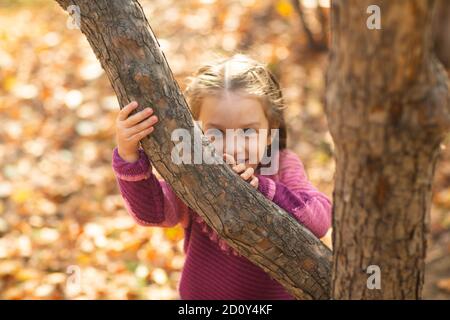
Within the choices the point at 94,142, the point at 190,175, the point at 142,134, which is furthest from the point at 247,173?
the point at 94,142

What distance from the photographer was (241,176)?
152 centimetres

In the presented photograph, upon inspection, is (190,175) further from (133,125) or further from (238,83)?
(238,83)

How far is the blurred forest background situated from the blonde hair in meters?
0.96

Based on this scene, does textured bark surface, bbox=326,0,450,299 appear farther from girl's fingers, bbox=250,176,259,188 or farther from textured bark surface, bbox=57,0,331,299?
girl's fingers, bbox=250,176,259,188

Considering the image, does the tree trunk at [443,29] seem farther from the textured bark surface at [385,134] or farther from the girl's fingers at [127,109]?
the girl's fingers at [127,109]

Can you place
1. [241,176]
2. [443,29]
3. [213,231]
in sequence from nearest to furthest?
1. [241,176]
2. [213,231]
3. [443,29]

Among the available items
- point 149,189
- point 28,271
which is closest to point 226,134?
point 149,189

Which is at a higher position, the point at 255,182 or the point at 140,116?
the point at 140,116

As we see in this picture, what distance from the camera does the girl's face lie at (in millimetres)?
1737

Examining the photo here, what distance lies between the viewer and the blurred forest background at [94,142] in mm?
3076

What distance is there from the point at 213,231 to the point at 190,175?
52 cm

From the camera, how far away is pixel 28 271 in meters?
3.06

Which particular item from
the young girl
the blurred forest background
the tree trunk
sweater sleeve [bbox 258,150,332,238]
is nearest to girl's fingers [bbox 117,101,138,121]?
the young girl

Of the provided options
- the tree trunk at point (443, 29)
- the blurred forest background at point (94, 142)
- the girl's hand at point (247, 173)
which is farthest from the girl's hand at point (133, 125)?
the blurred forest background at point (94, 142)
